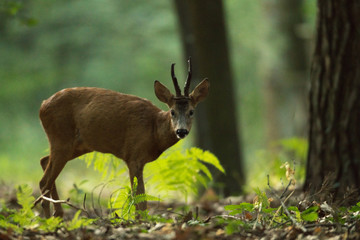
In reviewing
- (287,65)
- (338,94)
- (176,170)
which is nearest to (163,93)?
(176,170)

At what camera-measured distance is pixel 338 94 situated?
6539 mm

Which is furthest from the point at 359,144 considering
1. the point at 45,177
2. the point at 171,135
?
the point at 45,177

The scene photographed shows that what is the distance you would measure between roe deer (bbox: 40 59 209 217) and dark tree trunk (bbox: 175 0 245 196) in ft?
9.58

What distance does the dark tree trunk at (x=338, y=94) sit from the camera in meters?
6.48

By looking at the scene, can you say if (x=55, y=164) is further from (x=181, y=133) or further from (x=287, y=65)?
(x=287, y=65)

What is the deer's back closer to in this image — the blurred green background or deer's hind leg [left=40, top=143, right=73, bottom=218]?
deer's hind leg [left=40, top=143, right=73, bottom=218]

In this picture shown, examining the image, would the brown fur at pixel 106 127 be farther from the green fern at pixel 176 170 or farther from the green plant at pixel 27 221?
the green plant at pixel 27 221

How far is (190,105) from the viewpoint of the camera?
18.1 feet

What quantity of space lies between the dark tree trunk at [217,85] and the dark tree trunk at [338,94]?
2111 millimetres

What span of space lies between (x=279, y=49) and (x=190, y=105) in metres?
8.92

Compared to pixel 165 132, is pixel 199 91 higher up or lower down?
higher up

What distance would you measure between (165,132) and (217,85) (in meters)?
3.18

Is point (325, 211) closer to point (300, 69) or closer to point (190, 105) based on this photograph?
point (190, 105)

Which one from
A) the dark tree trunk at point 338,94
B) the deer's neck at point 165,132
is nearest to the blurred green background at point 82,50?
the dark tree trunk at point 338,94
